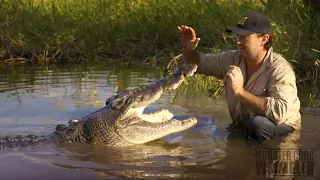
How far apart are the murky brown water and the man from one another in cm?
14

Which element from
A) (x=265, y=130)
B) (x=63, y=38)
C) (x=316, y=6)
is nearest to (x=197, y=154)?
(x=265, y=130)

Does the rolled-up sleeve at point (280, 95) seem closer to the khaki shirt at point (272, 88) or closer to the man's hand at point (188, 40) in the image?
the khaki shirt at point (272, 88)

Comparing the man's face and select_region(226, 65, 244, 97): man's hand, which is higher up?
the man's face

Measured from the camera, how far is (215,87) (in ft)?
23.7

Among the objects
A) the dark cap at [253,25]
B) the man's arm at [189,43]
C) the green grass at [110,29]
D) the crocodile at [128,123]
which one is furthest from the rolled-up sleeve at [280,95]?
the green grass at [110,29]

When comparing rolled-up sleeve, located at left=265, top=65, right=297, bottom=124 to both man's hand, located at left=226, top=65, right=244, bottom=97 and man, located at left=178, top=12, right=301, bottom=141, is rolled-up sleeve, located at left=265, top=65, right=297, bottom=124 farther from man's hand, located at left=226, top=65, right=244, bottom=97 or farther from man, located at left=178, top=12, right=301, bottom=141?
man's hand, located at left=226, top=65, right=244, bottom=97

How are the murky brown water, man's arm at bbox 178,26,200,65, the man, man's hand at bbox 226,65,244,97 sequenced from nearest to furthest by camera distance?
the murky brown water
man's hand at bbox 226,65,244,97
the man
man's arm at bbox 178,26,200,65

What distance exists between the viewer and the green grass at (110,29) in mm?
9836

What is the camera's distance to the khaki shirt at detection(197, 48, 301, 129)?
15.8ft

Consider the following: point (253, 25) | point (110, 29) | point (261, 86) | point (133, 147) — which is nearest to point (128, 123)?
point (133, 147)

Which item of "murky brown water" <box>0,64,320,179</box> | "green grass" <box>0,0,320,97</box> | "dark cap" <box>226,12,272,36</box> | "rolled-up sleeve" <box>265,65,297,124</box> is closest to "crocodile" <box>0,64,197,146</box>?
"murky brown water" <box>0,64,320,179</box>

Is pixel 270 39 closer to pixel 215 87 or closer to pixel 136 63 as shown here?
pixel 215 87

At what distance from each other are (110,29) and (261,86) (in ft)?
20.5

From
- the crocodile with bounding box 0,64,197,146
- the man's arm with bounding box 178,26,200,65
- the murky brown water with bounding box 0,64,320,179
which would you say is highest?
the man's arm with bounding box 178,26,200,65
